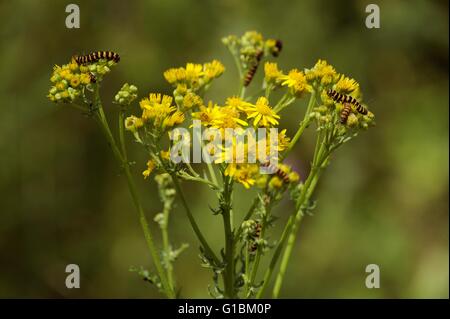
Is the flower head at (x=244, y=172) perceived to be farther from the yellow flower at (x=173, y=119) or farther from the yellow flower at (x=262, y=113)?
the yellow flower at (x=173, y=119)

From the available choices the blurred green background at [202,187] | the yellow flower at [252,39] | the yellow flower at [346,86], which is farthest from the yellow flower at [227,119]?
the blurred green background at [202,187]

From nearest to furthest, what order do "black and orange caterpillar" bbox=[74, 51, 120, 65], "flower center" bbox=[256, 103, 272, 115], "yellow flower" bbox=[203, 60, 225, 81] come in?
1. "flower center" bbox=[256, 103, 272, 115]
2. "black and orange caterpillar" bbox=[74, 51, 120, 65]
3. "yellow flower" bbox=[203, 60, 225, 81]

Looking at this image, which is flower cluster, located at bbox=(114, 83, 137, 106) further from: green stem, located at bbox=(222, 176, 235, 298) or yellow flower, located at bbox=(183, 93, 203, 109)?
green stem, located at bbox=(222, 176, 235, 298)

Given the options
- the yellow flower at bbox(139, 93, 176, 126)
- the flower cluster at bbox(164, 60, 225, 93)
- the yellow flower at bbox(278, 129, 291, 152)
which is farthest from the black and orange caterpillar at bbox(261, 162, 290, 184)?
the flower cluster at bbox(164, 60, 225, 93)

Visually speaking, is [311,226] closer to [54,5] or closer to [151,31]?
[151,31]

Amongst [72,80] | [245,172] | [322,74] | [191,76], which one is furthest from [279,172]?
[72,80]

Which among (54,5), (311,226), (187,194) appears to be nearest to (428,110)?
(311,226)

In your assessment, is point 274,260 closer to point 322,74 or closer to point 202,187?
point 322,74
